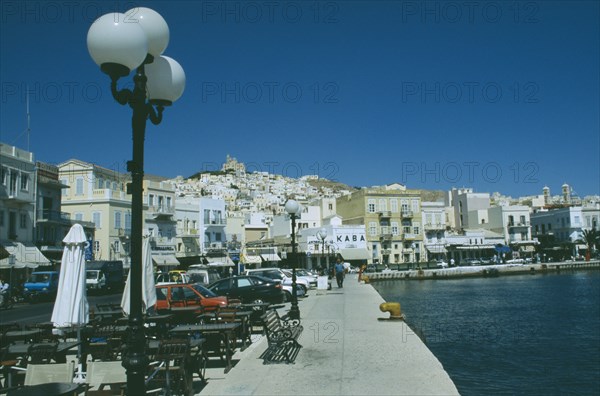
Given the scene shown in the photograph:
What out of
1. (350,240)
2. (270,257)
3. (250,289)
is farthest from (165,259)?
(250,289)

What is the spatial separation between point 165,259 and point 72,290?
47.1 meters

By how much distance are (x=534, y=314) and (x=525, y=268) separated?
4924 cm

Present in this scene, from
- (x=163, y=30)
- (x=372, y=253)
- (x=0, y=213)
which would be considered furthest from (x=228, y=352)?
(x=372, y=253)

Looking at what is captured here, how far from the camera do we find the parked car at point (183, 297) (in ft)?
56.4

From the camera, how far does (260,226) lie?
8181 centimetres

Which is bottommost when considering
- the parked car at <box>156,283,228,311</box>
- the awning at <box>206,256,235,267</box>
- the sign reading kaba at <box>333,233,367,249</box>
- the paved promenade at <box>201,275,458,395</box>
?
the paved promenade at <box>201,275,458,395</box>

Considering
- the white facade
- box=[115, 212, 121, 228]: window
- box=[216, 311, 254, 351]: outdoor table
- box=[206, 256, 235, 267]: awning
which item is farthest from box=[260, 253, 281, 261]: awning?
box=[216, 311, 254, 351]: outdoor table

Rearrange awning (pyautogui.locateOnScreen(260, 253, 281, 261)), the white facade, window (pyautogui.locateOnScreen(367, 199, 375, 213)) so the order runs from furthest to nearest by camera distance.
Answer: window (pyautogui.locateOnScreen(367, 199, 375, 213)), awning (pyautogui.locateOnScreen(260, 253, 281, 261)), the white facade

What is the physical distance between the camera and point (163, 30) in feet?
16.8

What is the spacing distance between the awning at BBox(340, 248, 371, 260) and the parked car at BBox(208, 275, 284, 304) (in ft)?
161

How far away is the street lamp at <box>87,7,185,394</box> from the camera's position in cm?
449

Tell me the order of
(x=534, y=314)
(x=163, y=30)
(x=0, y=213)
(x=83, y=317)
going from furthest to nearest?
(x=0, y=213)
(x=534, y=314)
(x=83, y=317)
(x=163, y=30)

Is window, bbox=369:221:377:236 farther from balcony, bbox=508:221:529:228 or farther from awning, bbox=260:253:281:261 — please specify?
balcony, bbox=508:221:529:228

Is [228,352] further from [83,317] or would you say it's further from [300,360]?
[83,317]
